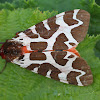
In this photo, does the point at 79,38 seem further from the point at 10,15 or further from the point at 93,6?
the point at 10,15

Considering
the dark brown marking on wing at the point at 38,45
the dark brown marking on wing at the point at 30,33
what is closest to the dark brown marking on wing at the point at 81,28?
the dark brown marking on wing at the point at 38,45

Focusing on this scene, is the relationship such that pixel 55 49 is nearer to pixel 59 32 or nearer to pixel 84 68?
pixel 59 32

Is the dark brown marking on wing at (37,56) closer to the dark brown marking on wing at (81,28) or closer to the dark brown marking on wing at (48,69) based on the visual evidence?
the dark brown marking on wing at (48,69)

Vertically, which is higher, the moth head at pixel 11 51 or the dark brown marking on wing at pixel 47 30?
the dark brown marking on wing at pixel 47 30

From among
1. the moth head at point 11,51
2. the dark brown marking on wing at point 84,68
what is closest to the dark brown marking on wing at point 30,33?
the moth head at point 11,51

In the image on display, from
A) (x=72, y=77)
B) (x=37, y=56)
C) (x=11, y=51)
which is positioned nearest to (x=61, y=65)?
(x=72, y=77)

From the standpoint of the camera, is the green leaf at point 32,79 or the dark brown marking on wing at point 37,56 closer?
the green leaf at point 32,79

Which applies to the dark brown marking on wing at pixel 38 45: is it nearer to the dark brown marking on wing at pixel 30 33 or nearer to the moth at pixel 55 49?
the moth at pixel 55 49
